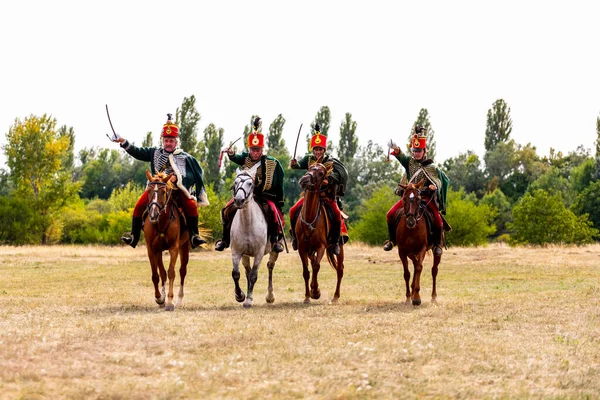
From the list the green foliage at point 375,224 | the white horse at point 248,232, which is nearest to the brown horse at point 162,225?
the white horse at point 248,232

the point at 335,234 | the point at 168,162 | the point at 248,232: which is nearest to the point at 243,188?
the point at 248,232

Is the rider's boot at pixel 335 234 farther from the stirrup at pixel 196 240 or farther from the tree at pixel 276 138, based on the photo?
the tree at pixel 276 138

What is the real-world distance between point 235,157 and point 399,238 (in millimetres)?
3719

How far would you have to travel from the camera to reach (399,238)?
17094 mm

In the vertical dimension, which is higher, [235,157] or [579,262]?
[235,157]

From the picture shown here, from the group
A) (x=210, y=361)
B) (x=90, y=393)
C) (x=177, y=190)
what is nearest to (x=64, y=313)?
(x=177, y=190)

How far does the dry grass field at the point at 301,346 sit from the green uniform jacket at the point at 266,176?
7.59ft

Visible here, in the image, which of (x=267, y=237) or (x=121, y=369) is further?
(x=267, y=237)

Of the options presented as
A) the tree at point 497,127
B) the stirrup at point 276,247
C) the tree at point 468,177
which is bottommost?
the stirrup at point 276,247

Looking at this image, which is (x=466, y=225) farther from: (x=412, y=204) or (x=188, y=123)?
(x=412, y=204)

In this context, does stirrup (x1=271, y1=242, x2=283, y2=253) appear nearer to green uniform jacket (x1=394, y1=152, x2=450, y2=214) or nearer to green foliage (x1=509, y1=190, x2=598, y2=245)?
green uniform jacket (x1=394, y1=152, x2=450, y2=214)

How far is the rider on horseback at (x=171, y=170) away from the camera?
53.5 ft

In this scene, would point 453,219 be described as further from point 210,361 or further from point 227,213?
point 210,361

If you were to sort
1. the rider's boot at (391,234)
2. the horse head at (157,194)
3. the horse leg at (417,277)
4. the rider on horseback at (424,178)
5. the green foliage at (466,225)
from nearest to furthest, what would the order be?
1. the horse head at (157,194)
2. the horse leg at (417,277)
3. the rider on horseback at (424,178)
4. the rider's boot at (391,234)
5. the green foliage at (466,225)
